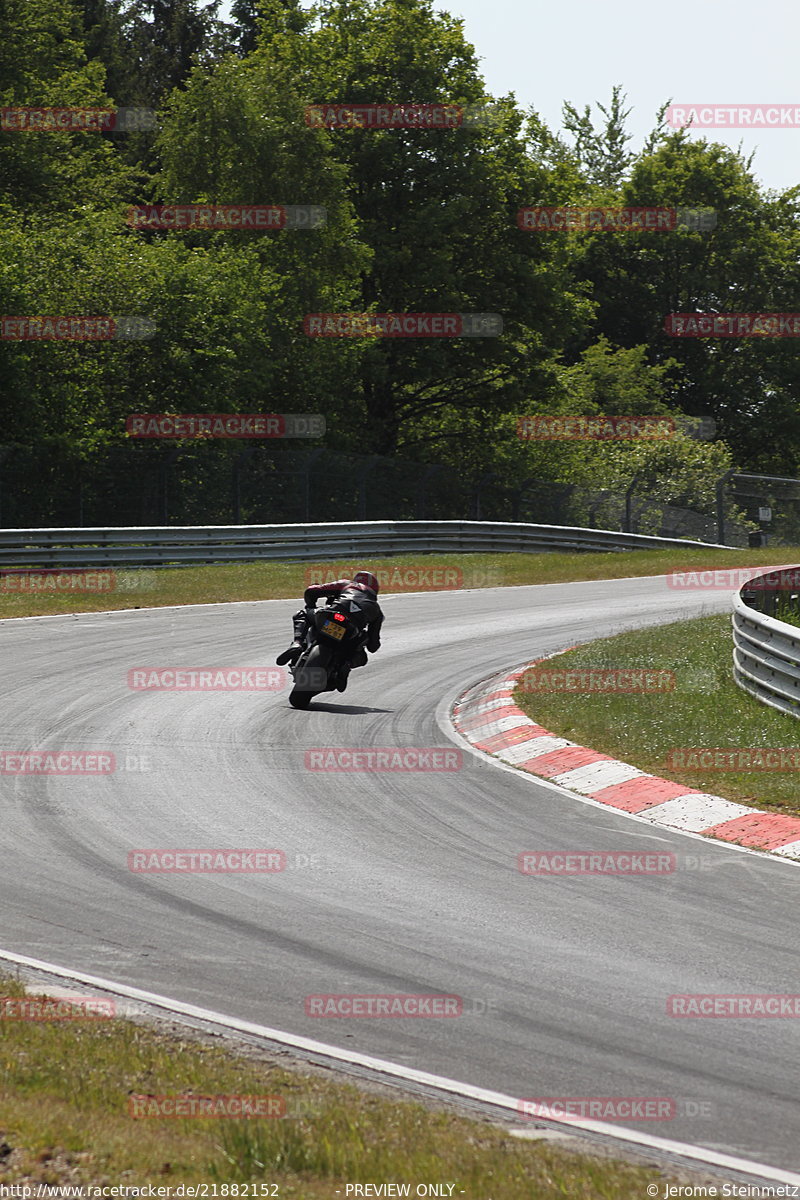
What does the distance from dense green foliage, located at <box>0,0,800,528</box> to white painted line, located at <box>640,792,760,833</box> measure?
19.2 metres

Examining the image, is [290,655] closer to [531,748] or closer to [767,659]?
[531,748]

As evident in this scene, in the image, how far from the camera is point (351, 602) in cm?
1328

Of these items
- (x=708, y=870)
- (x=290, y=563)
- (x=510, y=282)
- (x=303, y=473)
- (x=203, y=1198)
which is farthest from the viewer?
(x=510, y=282)

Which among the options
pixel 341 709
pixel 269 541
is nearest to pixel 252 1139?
pixel 341 709

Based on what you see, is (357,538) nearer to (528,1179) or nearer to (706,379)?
(528,1179)

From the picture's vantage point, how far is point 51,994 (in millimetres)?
5531

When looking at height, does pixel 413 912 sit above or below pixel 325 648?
below

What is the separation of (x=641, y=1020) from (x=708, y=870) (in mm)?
2456

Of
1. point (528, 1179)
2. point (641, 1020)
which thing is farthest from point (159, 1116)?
point (641, 1020)

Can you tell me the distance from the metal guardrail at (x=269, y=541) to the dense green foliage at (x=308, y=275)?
153 centimetres

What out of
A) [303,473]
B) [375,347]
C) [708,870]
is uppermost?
[375,347]

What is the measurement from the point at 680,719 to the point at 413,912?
233 inches

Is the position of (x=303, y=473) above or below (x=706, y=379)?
below

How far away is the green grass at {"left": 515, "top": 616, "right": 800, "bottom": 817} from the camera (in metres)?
9.90
